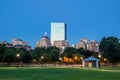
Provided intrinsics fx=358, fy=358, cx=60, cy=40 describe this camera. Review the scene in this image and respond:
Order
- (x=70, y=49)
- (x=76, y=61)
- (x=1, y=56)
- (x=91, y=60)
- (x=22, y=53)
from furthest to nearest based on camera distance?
1. (x=70, y=49)
2. (x=76, y=61)
3. (x=22, y=53)
4. (x=1, y=56)
5. (x=91, y=60)

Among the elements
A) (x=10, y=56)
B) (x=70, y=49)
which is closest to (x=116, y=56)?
(x=10, y=56)

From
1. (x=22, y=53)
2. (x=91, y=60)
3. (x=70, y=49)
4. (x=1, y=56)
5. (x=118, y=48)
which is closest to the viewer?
(x=91, y=60)

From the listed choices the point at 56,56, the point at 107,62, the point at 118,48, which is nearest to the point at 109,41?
the point at 118,48

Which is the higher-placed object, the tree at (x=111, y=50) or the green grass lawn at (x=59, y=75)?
the tree at (x=111, y=50)

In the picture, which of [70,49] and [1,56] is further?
[70,49]

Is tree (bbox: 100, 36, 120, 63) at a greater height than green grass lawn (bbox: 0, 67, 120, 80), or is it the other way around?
tree (bbox: 100, 36, 120, 63)

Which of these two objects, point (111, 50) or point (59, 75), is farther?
point (111, 50)

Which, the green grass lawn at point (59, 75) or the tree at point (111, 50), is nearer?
the green grass lawn at point (59, 75)

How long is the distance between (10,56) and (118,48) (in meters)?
44.9

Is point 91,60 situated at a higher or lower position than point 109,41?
lower

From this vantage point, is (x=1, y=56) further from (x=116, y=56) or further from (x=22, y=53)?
(x=116, y=56)

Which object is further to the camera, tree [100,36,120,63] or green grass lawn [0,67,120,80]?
tree [100,36,120,63]

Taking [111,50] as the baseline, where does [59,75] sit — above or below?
below

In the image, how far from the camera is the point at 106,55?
134 m
